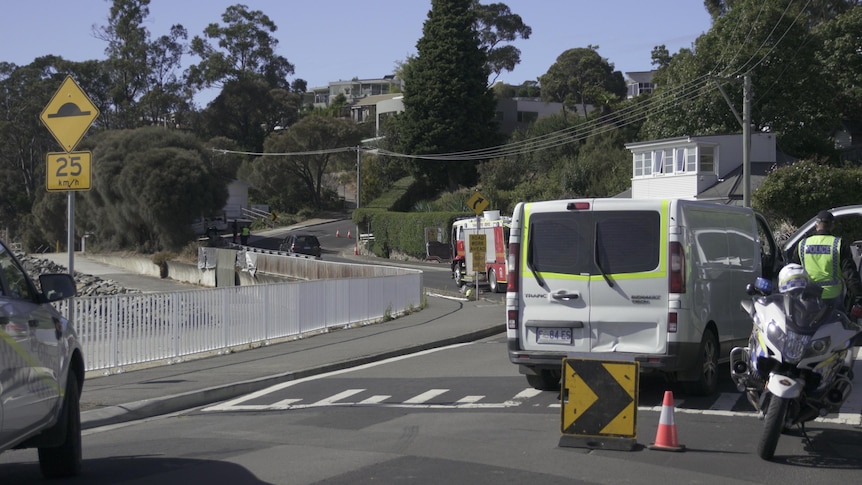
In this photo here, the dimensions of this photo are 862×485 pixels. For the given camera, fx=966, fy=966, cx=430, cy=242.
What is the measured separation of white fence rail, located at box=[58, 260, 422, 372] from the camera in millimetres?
15250

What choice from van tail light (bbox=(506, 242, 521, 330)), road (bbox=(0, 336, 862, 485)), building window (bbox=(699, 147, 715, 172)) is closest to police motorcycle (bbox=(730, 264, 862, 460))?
road (bbox=(0, 336, 862, 485))

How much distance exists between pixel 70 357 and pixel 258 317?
11597 mm

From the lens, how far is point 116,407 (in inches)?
447

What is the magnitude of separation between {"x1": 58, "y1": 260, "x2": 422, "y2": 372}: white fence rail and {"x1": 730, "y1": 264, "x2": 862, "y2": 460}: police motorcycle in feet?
32.4

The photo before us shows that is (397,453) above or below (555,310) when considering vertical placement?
below

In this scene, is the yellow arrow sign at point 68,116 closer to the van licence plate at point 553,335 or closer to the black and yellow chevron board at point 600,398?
the van licence plate at point 553,335

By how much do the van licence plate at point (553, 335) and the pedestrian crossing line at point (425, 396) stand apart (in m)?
1.56

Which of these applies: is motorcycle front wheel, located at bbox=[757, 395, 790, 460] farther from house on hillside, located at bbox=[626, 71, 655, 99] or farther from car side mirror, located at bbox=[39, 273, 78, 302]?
house on hillside, located at bbox=[626, 71, 655, 99]

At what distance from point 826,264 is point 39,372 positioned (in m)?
8.74

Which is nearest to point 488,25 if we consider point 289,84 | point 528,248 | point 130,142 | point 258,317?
point 289,84

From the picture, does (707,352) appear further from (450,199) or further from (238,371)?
(450,199)

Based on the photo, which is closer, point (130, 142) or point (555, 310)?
point (555, 310)

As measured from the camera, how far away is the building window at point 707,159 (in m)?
46.0

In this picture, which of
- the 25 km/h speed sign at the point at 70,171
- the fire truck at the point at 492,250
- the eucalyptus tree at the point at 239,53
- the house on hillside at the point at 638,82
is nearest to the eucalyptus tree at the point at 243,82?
the eucalyptus tree at the point at 239,53
